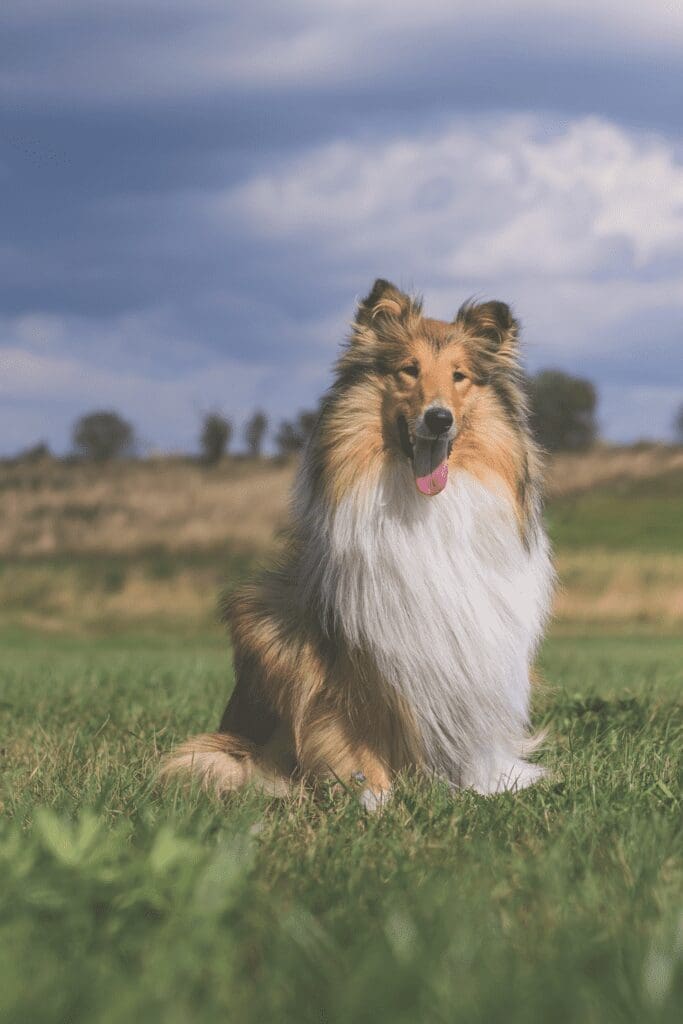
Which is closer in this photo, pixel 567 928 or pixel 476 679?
pixel 567 928

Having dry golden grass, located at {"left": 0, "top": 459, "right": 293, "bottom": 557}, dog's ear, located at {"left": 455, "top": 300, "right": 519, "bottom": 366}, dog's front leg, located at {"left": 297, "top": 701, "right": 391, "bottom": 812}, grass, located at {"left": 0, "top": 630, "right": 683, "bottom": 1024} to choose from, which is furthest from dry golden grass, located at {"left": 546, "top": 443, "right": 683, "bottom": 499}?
grass, located at {"left": 0, "top": 630, "right": 683, "bottom": 1024}

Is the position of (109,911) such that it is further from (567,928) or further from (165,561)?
(165,561)

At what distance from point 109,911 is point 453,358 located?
8.78 feet

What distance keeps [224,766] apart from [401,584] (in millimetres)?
1083

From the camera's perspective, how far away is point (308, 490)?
453 centimetres

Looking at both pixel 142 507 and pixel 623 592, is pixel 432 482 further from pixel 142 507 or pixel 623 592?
pixel 142 507

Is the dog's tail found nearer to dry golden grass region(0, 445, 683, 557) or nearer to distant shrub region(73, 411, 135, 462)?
Answer: dry golden grass region(0, 445, 683, 557)

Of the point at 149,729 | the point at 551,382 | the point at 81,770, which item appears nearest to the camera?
the point at 81,770

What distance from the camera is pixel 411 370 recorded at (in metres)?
4.40

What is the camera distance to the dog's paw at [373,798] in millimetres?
4156

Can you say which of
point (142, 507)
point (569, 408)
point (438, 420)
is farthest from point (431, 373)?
point (569, 408)

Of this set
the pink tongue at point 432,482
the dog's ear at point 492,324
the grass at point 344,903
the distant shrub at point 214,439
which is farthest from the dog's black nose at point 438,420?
the distant shrub at point 214,439

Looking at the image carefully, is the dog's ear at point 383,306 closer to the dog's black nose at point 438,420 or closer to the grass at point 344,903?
the dog's black nose at point 438,420

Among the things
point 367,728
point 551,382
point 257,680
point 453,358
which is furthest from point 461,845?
point 551,382
